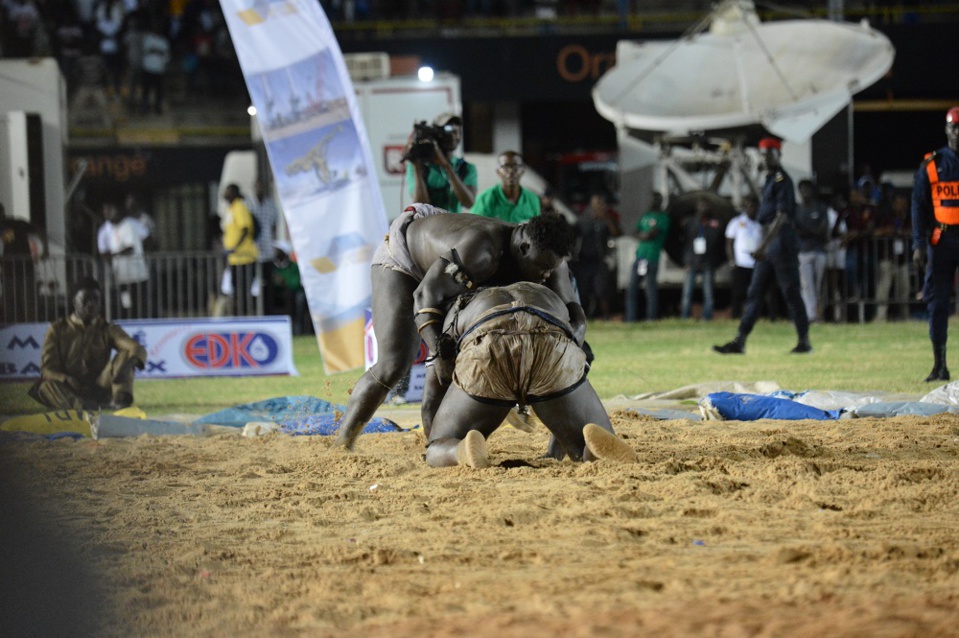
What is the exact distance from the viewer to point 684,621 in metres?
3.78

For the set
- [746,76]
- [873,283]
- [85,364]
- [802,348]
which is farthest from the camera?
[746,76]

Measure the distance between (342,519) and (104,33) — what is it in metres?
26.6

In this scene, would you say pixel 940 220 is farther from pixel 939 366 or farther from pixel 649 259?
pixel 649 259

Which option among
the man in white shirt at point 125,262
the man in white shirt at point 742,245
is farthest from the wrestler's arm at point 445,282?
the man in white shirt at point 742,245

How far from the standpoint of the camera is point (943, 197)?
1110cm

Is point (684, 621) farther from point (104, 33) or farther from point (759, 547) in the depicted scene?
point (104, 33)

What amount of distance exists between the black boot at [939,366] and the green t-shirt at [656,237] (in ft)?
29.4

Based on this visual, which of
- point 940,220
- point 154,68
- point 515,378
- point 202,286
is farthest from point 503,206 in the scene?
point 154,68

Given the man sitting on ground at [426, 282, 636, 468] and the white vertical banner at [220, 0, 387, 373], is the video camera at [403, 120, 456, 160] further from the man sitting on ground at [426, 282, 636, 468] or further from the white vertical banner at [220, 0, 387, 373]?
the man sitting on ground at [426, 282, 636, 468]

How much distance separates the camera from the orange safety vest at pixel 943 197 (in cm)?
1103

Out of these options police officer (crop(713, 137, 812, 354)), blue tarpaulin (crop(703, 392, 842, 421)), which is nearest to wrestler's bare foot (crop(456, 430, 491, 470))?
blue tarpaulin (crop(703, 392, 842, 421))

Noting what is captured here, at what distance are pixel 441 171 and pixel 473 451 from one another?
4.27 metres

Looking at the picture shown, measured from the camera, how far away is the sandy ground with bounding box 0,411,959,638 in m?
3.95

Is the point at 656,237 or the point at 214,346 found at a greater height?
the point at 656,237
